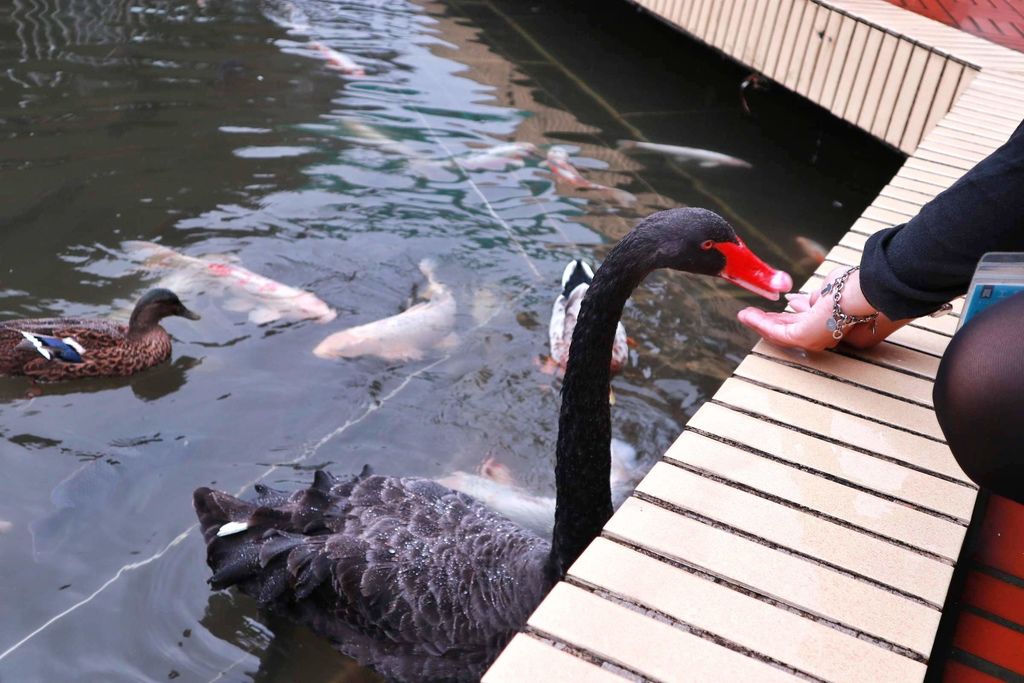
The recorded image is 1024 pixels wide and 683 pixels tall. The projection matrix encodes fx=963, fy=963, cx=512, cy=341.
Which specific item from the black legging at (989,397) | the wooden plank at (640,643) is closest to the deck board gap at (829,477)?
the wooden plank at (640,643)

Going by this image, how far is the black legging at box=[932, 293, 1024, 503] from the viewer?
1.10 metres

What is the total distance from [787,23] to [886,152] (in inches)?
81.2

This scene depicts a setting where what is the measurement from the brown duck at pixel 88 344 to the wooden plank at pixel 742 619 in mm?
3819

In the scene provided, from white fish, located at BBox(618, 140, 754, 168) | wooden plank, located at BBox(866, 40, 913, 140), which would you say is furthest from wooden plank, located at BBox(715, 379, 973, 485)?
white fish, located at BBox(618, 140, 754, 168)

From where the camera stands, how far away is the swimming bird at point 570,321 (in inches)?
212

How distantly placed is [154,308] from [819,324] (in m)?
3.75

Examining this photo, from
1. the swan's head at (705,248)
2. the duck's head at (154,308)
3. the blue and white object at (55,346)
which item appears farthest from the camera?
the duck's head at (154,308)

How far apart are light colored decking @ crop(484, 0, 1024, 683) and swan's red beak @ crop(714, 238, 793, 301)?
195 millimetres

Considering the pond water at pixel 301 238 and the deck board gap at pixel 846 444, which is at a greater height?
the deck board gap at pixel 846 444

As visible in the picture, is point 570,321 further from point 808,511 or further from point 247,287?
point 808,511

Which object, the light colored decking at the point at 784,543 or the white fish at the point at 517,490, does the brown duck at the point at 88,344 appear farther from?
the light colored decking at the point at 784,543

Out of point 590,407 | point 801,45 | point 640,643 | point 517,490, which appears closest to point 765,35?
point 801,45

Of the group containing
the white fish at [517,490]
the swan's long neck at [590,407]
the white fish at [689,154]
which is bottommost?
the white fish at [517,490]

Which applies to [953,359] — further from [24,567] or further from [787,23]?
[787,23]
